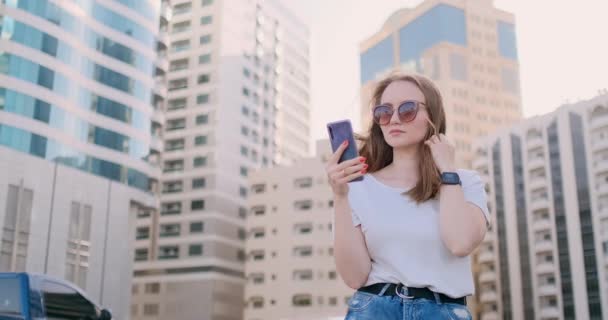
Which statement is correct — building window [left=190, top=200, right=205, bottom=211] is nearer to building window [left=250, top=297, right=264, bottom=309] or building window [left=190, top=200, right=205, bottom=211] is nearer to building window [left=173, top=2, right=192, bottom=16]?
building window [left=250, top=297, right=264, bottom=309]

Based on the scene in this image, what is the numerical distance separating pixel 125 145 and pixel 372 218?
167 ft

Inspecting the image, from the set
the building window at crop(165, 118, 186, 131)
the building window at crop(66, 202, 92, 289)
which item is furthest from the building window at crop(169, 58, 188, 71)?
the building window at crop(66, 202, 92, 289)

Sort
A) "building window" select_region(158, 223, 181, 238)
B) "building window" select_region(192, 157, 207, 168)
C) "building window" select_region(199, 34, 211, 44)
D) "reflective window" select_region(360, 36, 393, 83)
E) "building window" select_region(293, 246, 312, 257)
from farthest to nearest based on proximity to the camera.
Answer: "reflective window" select_region(360, 36, 393, 83) < "building window" select_region(199, 34, 211, 44) < "building window" select_region(192, 157, 207, 168) < "building window" select_region(158, 223, 181, 238) < "building window" select_region(293, 246, 312, 257)

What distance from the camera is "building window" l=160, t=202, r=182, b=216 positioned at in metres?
79.2

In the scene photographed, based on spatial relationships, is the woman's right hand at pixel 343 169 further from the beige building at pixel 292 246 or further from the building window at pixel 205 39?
the building window at pixel 205 39

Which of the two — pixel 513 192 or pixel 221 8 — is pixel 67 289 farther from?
pixel 221 8

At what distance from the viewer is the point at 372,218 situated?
2.81m

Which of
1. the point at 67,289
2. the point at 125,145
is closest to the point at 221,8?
the point at 125,145

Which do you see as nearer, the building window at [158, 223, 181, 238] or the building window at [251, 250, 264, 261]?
the building window at [251, 250, 264, 261]

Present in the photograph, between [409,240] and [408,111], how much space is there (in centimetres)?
53

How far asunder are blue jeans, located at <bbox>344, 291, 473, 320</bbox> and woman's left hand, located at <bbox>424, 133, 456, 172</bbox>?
0.51 meters

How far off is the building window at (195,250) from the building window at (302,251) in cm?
940

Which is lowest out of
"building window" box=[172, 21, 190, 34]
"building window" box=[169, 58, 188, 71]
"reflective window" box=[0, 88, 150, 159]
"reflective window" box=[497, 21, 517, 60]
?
"reflective window" box=[0, 88, 150, 159]

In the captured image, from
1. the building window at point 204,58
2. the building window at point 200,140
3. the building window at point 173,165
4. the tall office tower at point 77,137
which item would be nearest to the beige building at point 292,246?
the building window at point 200,140
